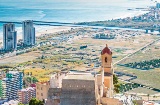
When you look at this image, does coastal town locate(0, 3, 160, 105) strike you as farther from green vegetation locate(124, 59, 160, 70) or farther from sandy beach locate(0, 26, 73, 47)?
sandy beach locate(0, 26, 73, 47)

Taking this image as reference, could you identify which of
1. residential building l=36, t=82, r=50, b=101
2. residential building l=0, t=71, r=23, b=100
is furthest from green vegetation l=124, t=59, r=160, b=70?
residential building l=36, t=82, r=50, b=101

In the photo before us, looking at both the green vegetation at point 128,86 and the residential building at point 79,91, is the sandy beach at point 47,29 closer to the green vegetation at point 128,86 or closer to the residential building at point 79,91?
the green vegetation at point 128,86

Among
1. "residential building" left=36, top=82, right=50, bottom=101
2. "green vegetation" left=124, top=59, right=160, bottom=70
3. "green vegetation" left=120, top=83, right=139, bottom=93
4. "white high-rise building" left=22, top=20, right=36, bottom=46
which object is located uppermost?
"white high-rise building" left=22, top=20, right=36, bottom=46

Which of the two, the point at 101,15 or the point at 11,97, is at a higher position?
the point at 101,15

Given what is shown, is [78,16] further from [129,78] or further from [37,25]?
[129,78]

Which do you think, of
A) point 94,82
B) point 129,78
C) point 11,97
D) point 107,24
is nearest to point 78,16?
point 107,24

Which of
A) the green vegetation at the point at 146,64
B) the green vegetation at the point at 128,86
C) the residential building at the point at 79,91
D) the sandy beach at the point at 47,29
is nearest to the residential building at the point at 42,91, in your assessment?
the residential building at the point at 79,91

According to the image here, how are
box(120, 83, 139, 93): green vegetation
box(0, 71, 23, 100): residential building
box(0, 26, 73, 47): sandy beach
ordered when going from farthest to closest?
box(0, 26, 73, 47): sandy beach → box(120, 83, 139, 93): green vegetation → box(0, 71, 23, 100): residential building

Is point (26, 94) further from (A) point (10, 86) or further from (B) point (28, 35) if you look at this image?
(B) point (28, 35)
